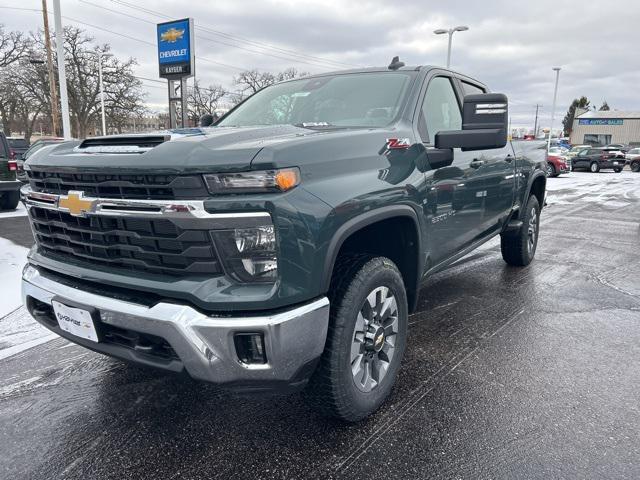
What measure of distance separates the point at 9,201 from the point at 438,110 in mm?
10222

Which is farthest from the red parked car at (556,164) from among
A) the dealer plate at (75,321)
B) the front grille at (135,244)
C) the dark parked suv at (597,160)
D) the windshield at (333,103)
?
the dealer plate at (75,321)

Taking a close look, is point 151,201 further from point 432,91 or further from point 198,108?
point 198,108

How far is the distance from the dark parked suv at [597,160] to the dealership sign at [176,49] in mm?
23932

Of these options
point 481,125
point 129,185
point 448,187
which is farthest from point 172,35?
point 129,185

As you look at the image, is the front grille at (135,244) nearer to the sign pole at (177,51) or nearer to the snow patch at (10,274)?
the snow patch at (10,274)

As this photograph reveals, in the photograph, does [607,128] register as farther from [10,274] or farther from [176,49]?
[10,274]

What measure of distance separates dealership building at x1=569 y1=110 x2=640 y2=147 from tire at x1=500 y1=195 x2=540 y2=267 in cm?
7938

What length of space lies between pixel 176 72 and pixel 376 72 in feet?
52.0

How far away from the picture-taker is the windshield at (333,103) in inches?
124

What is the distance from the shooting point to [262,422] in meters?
2.62

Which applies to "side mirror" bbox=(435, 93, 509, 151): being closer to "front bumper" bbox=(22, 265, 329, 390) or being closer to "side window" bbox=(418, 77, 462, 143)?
"side window" bbox=(418, 77, 462, 143)

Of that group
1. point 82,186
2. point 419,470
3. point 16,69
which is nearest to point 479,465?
point 419,470

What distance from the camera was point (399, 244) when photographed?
2.94m

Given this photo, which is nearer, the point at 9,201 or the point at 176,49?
the point at 9,201
